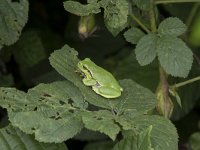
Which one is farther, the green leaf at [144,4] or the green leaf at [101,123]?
the green leaf at [144,4]

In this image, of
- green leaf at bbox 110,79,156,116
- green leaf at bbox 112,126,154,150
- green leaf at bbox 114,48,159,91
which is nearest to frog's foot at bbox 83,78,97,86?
green leaf at bbox 110,79,156,116

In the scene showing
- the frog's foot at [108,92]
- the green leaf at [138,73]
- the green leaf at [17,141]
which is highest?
the frog's foot at [108,92]

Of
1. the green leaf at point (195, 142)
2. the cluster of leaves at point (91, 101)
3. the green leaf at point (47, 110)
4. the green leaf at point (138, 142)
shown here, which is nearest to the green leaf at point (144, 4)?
the cluster of leaves at point (91, 101)

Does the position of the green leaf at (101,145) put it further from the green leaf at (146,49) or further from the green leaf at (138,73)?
the green leaf at (146,49)

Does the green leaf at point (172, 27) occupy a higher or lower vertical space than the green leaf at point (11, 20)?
higher

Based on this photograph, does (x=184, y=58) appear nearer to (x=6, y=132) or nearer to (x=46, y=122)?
(x=46, y=122)

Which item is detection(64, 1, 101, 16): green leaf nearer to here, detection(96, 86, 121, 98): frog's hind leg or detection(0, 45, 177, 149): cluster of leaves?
detection(0, 45, 177, 149): cluster of leaves

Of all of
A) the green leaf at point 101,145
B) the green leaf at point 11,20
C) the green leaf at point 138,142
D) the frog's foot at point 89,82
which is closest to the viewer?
the green leaf at point 138,142

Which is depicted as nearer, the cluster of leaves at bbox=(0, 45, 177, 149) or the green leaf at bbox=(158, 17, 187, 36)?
the cluster of leaves at bbox=(0, 45, 177, 149)
